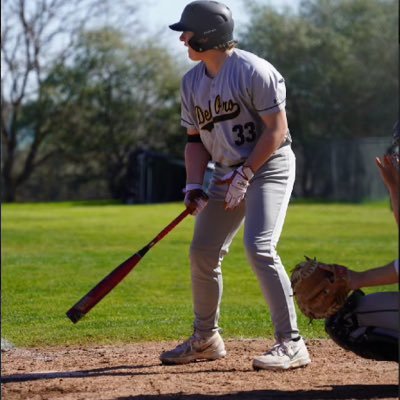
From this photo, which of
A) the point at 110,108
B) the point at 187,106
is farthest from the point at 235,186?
the point at 110,108

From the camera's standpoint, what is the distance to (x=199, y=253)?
19.9 feet

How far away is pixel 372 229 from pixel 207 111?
13979 millimetres

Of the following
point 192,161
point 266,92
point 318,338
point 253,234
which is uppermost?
point 266,92

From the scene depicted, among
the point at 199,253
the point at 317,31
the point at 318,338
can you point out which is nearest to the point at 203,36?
the point at 199,253

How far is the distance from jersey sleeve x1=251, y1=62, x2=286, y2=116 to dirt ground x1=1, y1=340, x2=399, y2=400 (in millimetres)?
1466

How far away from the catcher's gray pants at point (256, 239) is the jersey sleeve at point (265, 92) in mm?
331

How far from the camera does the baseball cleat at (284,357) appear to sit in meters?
5.64

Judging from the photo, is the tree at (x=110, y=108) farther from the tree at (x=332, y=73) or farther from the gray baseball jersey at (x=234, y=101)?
the gray baseball jersey at (x=234, y=101)

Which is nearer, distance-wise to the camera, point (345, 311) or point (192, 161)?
point (345, 311)

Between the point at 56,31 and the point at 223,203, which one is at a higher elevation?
the point at 56,31

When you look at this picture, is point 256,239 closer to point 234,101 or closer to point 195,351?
point 234,101

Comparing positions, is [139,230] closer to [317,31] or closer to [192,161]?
[192,161]

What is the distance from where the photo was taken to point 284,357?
223 inches

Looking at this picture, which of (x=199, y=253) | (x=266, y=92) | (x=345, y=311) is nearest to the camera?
(x=345, y=311)
